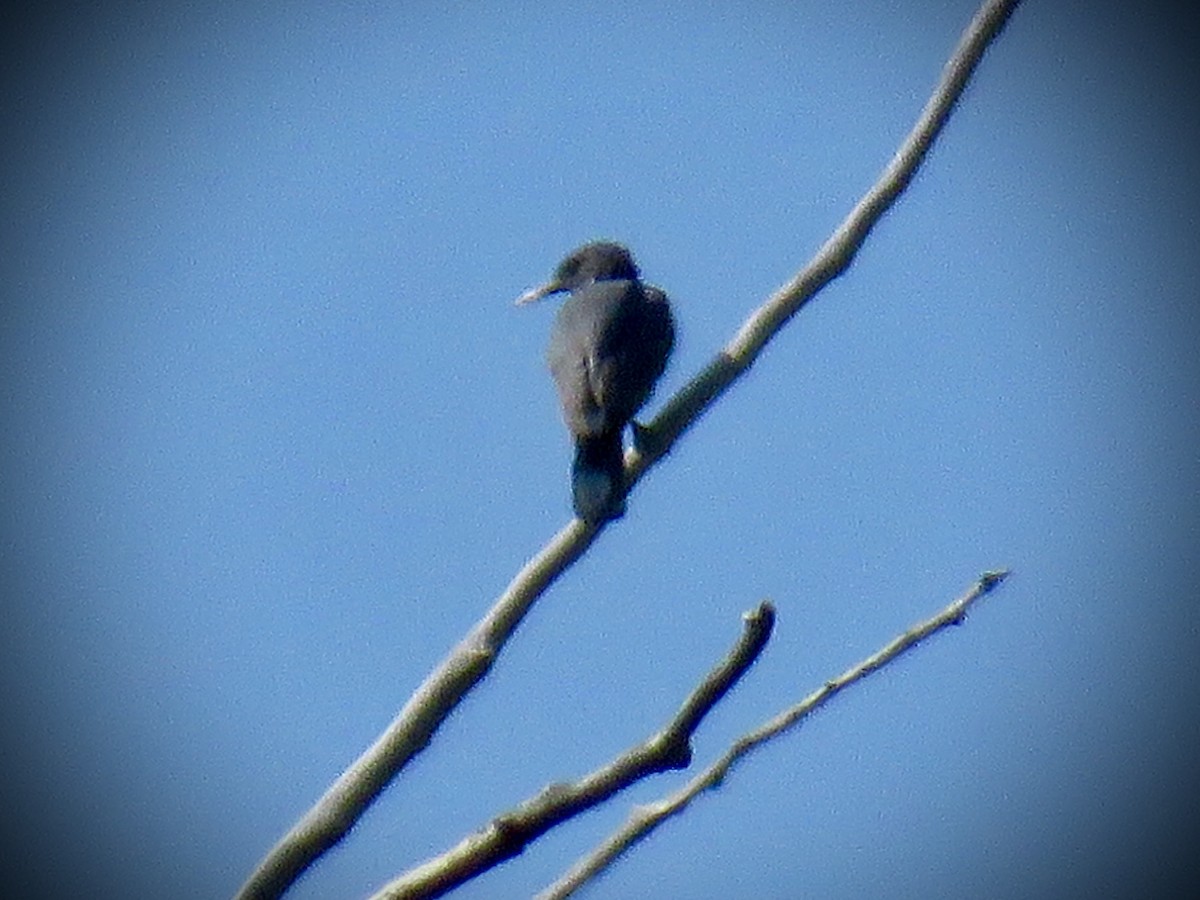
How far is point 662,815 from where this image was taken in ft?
8.94

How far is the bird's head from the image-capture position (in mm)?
7895

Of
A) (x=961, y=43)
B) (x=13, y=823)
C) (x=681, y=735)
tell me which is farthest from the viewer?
(x=13, y=823)

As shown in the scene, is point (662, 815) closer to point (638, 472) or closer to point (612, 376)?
point (638, 472)

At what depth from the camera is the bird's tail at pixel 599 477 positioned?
4.35 metres

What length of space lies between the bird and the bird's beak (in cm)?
35

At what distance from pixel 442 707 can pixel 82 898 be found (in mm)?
4992

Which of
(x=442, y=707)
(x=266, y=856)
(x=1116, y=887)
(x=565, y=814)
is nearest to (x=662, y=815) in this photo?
(x=565, y=814)

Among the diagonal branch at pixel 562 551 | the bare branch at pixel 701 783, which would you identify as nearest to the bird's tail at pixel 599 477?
the diagonal branch at pixel 562 551

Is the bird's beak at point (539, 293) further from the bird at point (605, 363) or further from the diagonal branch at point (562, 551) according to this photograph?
the diagonal branch at point (562, 551)

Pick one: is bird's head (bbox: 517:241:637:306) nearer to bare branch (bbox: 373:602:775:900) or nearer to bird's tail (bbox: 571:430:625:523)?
bird's tail (bbox: 571:430:625:523)

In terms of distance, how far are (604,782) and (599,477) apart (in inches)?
107

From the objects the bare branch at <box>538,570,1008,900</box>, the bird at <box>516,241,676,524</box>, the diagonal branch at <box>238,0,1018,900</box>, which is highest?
the bird at <box>516,241,676,524</box>

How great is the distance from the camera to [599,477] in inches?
205

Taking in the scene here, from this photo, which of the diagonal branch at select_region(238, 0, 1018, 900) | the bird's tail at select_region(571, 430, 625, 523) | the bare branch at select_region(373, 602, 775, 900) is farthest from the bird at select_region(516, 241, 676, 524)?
the bare branch at select_region(373, 602, 775, 900)
